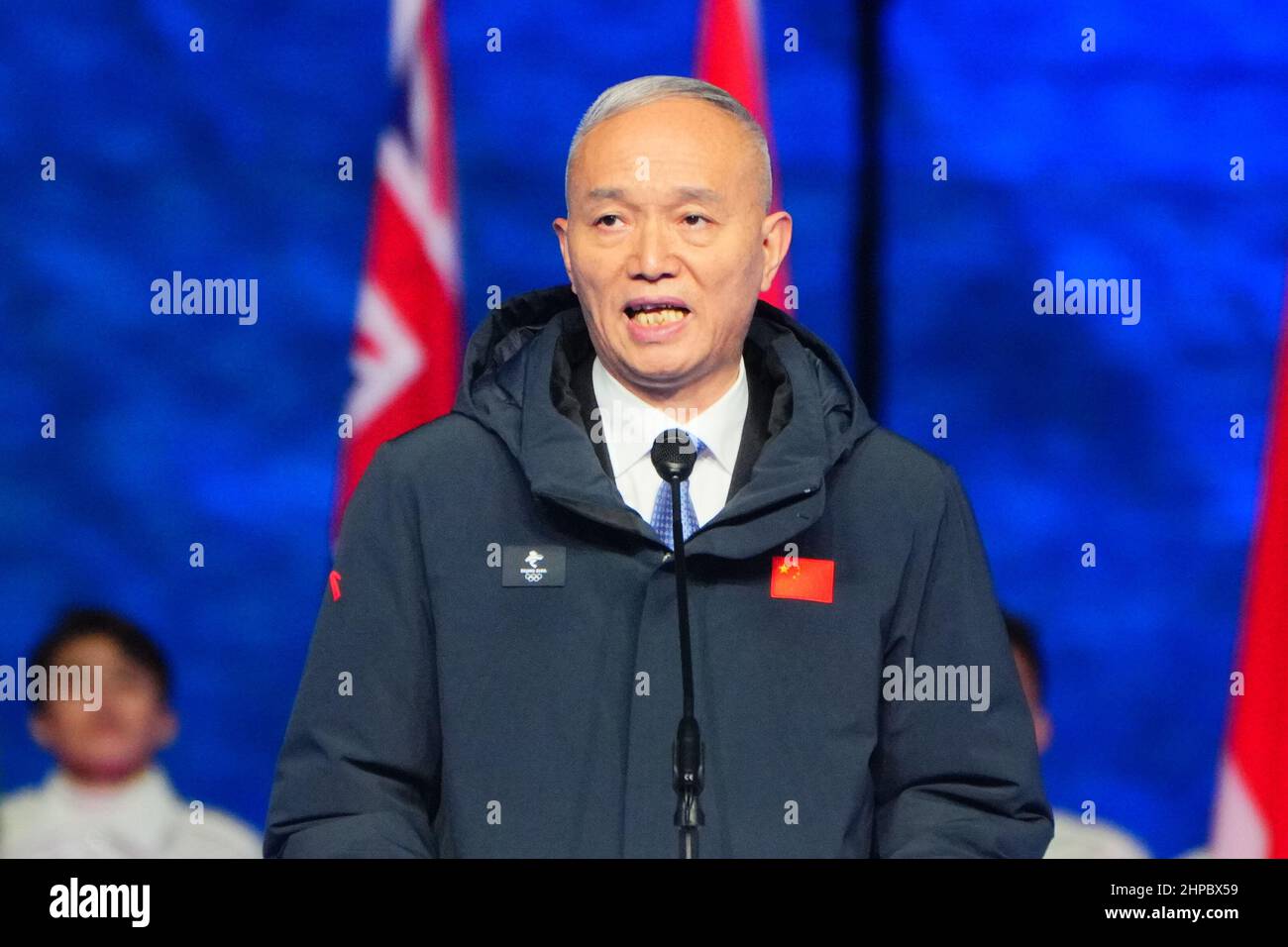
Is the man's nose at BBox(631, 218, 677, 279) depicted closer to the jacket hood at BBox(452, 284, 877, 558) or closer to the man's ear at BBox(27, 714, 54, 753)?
the jacket hood at BBox(452, 284, 877, 558)

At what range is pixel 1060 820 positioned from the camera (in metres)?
3.34

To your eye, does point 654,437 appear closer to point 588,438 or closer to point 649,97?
point 588,438

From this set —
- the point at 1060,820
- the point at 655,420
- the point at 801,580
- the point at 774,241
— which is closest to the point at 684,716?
the point at 801,580

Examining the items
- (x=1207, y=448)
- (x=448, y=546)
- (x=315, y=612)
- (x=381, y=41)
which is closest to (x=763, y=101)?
(x=381, y=41)

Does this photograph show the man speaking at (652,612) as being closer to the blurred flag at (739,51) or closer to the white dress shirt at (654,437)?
the white dress shirt at (654,437)

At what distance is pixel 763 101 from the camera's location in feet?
11.0

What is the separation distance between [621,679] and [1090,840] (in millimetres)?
1519

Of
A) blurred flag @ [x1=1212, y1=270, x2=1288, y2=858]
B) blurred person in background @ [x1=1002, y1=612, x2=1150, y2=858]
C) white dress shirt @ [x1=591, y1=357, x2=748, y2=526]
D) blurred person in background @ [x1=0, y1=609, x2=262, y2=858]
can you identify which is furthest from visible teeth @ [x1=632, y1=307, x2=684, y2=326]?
blurred flag @ [x1=1212, y1=270, x2=1288, y2=858]

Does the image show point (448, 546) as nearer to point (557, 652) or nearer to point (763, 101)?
point (557, 652)

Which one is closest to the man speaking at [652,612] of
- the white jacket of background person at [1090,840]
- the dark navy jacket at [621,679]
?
the dark navy jacket at [621,679]

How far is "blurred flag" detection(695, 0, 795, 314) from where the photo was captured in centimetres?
336

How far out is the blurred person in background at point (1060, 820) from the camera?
3324mm
